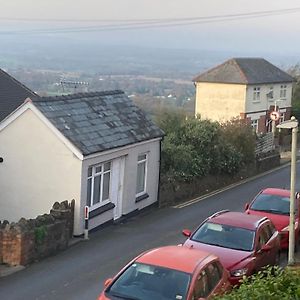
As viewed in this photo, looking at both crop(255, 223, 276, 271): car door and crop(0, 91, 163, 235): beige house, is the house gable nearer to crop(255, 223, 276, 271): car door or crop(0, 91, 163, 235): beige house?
crop(0, 91, 163, 235): beige house

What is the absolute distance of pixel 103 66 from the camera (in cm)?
10106

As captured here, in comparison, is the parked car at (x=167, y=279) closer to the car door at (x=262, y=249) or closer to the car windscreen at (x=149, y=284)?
the car windscreen at (x=149, y=284)

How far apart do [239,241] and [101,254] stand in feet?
15.1

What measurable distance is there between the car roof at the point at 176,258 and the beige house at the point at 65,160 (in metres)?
8.46

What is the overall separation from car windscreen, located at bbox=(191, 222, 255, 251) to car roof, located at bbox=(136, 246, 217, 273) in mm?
3073

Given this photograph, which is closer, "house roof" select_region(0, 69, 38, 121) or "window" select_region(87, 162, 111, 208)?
"window" select_region(87, 162, 111, 208)

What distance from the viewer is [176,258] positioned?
9.87 metres

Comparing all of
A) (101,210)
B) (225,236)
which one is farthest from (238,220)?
(101,210)

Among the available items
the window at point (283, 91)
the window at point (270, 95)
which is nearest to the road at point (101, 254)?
the window at point (270, 95)

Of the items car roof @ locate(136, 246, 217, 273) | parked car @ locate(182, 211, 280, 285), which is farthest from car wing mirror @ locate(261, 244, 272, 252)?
car roof @ locate(136, 246, 217, 273)

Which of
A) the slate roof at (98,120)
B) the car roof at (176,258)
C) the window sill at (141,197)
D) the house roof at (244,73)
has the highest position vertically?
the house roof at (244,73)

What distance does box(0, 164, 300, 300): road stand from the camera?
43.7 feet

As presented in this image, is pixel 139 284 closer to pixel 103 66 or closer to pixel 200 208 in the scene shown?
pixel 200 208

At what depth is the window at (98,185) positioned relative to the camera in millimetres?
19266
